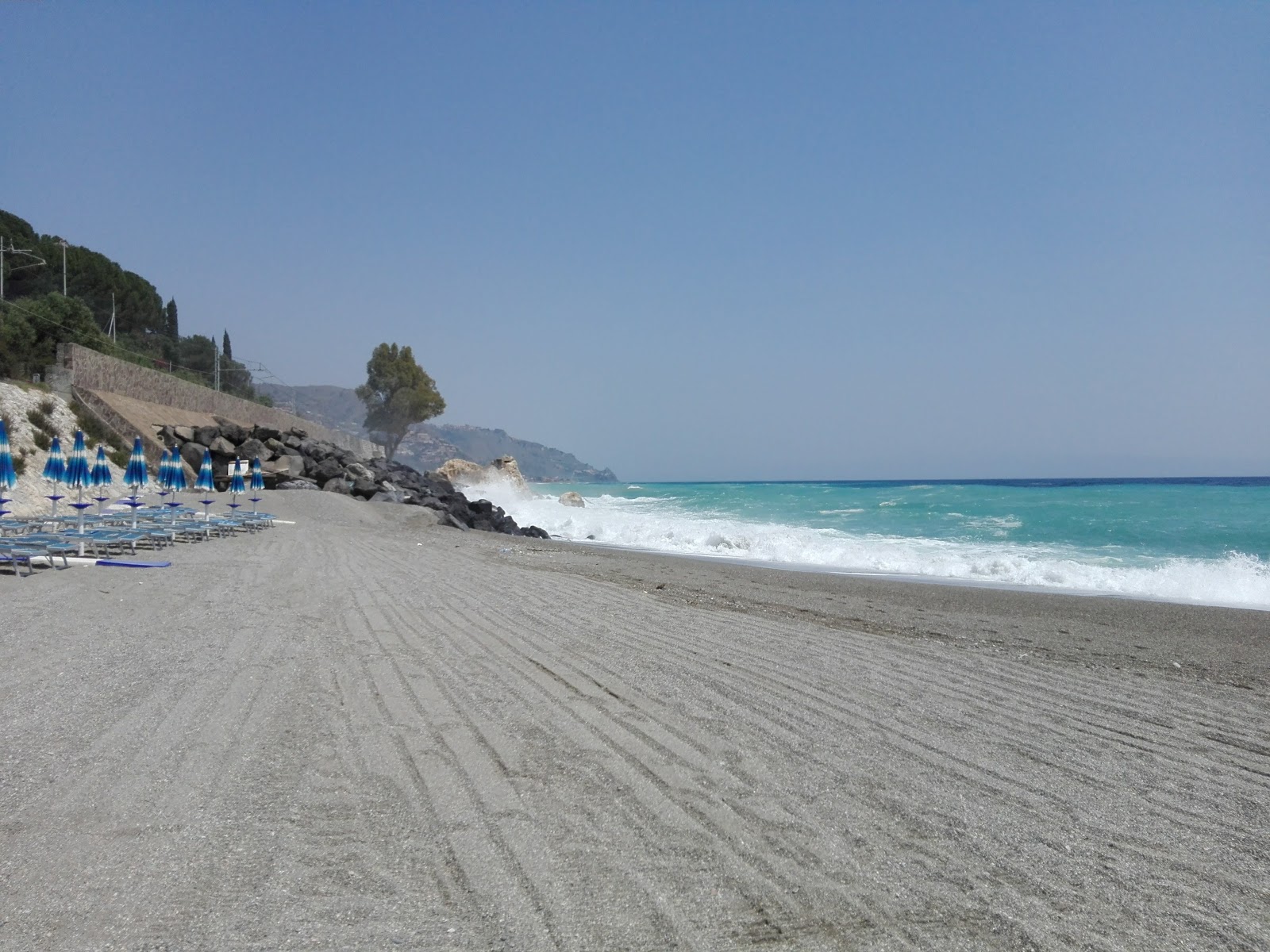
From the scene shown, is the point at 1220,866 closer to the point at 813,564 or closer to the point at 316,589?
the point at 316,589

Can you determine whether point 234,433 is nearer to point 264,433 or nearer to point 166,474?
point 264,433

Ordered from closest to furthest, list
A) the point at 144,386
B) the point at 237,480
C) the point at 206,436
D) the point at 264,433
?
the point at 237,480 → the point at 206,436 → the point at 264,433 → the point at 144,386

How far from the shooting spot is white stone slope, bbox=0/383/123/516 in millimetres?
19328

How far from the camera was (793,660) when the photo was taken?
6.92m

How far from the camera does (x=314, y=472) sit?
96.5 ft

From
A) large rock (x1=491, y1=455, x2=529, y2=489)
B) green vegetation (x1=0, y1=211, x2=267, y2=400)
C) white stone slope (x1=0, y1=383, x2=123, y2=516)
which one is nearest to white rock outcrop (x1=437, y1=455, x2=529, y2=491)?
large rock (x1=491, y1=455, x2=529, y2=489)

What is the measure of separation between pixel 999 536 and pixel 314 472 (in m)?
22.4

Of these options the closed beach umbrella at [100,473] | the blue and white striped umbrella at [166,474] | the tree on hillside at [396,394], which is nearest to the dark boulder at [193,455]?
the blue and white striped umbrella at [166,474]

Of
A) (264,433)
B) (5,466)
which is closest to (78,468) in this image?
(5,466)

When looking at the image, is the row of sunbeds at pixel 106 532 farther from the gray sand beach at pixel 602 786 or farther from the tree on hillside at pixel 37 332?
the tree on hillside at pixel 37 332

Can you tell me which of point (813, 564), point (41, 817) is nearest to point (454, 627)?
point (41, 817)

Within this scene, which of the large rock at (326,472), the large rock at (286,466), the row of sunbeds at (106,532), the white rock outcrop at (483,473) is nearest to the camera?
the row of sunbeds at (106,532)

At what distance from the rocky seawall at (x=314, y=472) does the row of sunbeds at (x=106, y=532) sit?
791 centimetres

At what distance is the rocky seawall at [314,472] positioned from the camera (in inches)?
1070
